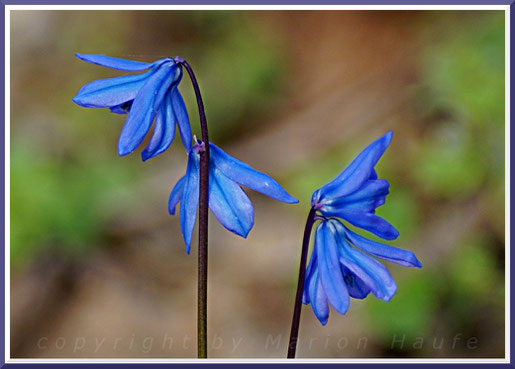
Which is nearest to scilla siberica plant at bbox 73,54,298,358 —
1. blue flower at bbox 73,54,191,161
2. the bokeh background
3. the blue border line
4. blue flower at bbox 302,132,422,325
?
blue flower at bbox 73,54,191,161

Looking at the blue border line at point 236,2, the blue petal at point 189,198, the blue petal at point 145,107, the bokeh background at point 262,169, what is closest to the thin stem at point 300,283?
the blue petal at point 189,198

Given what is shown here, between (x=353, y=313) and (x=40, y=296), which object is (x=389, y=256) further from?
(x=40, y=296)

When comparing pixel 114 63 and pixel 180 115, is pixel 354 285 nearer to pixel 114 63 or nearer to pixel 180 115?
pixel 180 115

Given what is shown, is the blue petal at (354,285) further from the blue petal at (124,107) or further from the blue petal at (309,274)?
the blue petal at (124,107)

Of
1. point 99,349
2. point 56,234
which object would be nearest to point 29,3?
point 99,349

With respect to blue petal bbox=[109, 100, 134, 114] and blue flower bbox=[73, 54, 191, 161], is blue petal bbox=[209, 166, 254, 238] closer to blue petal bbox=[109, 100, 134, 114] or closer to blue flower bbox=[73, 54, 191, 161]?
blue flower bbox=[73, 54, 191, 161]

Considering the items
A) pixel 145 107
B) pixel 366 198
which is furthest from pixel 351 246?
pixel 145 107
